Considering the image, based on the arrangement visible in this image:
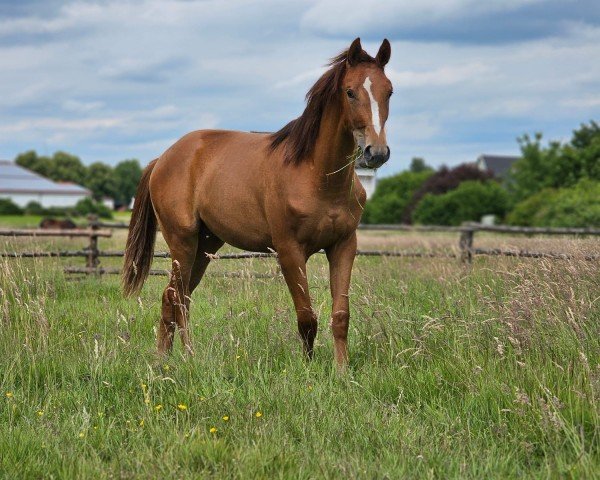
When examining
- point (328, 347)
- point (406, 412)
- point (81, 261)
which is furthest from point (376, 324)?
point (81, 261)

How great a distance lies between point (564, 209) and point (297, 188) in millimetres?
30020

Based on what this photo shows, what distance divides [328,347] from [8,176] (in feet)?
384

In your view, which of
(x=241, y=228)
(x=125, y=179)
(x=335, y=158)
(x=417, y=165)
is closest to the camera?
(x=335, y=158)

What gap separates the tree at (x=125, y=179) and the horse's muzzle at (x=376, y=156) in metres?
109

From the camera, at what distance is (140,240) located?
6.95 m

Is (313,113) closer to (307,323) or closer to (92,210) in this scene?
(307,323)

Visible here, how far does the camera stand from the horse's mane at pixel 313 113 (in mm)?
5141

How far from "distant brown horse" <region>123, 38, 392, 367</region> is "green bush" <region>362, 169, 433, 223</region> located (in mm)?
60487

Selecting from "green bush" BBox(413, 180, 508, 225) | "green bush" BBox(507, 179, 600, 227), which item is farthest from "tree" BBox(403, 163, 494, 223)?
"green bush" BBox(507, 179, 600, 227)

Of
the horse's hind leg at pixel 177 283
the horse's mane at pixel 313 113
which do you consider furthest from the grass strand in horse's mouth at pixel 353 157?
the horse's hind leg at pixel 177 283

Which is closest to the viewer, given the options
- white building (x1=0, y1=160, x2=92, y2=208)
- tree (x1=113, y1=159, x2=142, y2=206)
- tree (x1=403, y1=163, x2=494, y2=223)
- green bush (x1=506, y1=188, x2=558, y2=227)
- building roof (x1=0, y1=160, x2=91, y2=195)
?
green bush (x1=506, y1=188, x2=558, y2=227)

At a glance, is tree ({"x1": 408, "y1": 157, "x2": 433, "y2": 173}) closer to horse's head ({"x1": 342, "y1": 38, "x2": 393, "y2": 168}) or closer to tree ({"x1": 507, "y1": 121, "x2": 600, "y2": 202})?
tree ({"x1": 507, "y1": 121, "x2": 600, "y2": 202})

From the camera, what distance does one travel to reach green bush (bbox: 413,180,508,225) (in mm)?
52156

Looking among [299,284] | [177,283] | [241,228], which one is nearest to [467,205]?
[177,283]
